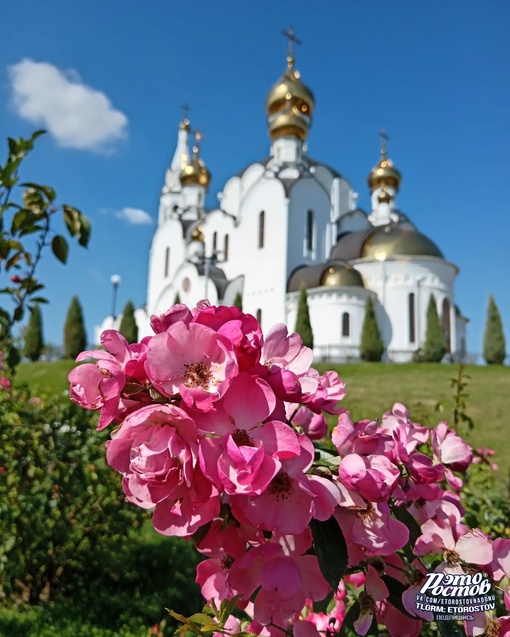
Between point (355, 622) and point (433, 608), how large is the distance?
16 cm

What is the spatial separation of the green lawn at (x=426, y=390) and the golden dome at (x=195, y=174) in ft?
47.9

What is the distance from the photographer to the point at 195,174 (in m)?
30.4

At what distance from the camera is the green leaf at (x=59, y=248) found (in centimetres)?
180

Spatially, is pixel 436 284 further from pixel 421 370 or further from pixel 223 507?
pixel 223 507

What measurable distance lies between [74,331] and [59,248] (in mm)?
28919

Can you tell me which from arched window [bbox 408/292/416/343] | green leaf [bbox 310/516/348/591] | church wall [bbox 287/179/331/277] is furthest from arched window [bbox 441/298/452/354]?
green leaf [bbox 310/516/348/591]

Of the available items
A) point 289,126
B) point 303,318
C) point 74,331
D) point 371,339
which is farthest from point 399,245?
point 74,331

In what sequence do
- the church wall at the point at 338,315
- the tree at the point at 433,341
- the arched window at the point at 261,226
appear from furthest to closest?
the arched window at the point at 261,226 → the church wall at the point at 338,315 → the tree at the point at 433,341

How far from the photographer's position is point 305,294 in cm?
2056

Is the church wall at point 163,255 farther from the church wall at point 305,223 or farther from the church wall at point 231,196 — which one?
the church wall at point 305,223

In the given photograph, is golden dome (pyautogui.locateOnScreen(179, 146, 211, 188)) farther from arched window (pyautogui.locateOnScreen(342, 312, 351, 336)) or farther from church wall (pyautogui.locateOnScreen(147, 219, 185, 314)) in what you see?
arched window (pyautogui.locateOnScreen(342, 312, 351, 336))

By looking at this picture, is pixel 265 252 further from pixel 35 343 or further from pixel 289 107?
pixel 35 343

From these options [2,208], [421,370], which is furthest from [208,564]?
[421,370]

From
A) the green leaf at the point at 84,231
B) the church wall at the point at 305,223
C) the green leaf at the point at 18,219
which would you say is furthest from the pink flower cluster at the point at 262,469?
the church wall at the point at 305,223
